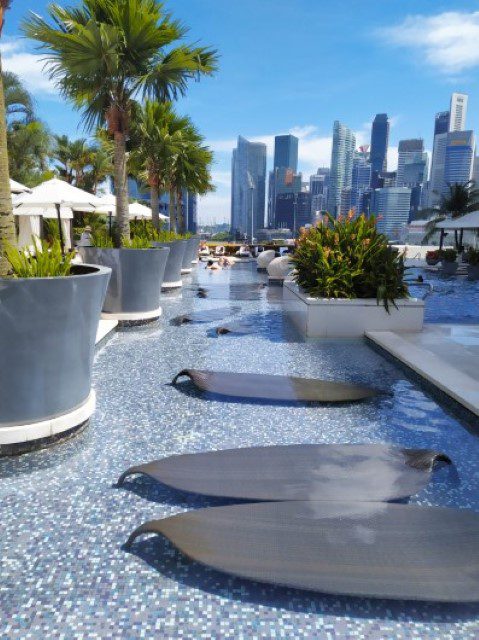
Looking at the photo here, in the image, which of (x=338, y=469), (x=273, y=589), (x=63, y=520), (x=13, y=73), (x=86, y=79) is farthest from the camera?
(x=13, y=73)

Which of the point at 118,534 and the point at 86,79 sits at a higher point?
the point at 86,79

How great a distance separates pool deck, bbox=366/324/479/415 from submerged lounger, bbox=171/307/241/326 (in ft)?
8.85

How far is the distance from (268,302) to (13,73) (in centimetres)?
2284

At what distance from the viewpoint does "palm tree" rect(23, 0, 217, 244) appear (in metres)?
6.33

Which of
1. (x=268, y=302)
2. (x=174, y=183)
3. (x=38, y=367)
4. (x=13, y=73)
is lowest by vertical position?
(x=268, y=302)

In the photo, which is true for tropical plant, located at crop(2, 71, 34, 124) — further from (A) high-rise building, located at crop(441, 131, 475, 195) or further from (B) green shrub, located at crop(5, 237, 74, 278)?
(A) high-rise building, located at crop(441, 131, 475, 195)

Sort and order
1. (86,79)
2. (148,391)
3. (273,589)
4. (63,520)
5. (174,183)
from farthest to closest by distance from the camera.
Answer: (174,183) → (86,79) → (148,391) → (63,520) → (273,589)

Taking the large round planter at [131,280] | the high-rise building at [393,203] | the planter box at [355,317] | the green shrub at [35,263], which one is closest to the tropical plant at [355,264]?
the planter box at [355,317]

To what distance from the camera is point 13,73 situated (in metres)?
24.8

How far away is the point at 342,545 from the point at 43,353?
6.29 ft

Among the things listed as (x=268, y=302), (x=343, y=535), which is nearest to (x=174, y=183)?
(x=268, y=302)

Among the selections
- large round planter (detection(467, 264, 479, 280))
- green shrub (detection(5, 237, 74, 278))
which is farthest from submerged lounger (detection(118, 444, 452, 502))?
large round planter (detection(467, 264, 479, 280))

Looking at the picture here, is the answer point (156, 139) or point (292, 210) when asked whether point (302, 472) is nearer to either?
point (156, 139)

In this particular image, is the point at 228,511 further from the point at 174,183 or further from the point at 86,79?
the point at 174,183
